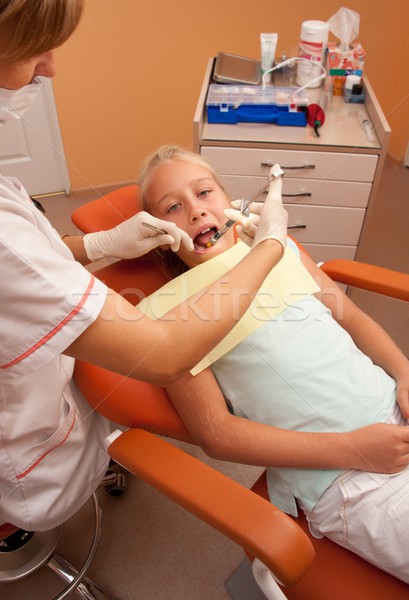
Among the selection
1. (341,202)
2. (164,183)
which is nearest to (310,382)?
(164,183)

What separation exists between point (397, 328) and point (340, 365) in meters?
1.20

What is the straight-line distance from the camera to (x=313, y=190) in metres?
1.94

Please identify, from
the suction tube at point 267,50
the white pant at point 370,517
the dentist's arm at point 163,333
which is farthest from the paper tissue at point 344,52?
the white pant at point 370,517

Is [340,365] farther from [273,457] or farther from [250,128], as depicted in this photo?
[250,128]

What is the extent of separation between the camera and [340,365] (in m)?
1.14

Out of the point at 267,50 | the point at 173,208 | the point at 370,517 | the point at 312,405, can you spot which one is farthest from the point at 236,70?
the point at 370,517

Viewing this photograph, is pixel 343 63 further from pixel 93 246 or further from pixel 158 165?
pixel 93 246

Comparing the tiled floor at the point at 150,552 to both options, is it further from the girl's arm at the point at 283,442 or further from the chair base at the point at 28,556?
the girl's arm at the point at 283,442

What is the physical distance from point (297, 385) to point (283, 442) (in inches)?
5.5

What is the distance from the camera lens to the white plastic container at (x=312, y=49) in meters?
A: 2.02

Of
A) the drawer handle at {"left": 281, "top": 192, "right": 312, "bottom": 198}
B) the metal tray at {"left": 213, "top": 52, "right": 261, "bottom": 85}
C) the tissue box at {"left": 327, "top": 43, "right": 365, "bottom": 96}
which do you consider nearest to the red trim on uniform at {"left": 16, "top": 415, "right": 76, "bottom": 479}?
the drawer handle at {"left": 281, "top": 192, "right": 312, "bottom": 198}

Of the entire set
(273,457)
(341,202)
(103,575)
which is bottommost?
(103,575)

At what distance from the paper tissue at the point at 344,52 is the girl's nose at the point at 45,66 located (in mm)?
1643

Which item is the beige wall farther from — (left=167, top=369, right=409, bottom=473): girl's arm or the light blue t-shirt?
(left=167, top=369, right=409, bottom=473): girl's arm
